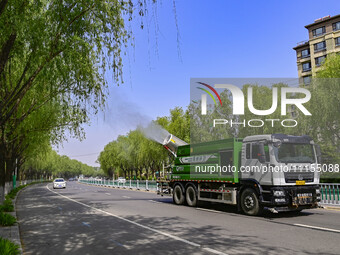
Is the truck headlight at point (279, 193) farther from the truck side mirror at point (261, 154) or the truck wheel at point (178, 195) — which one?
the truck wheel at point (178, 195)

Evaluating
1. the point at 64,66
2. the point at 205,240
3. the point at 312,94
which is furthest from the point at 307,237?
the point at 312,94

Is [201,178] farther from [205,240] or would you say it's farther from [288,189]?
[205,240]

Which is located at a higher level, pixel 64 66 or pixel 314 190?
pixel 64 66

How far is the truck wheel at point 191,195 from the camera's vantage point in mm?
15367

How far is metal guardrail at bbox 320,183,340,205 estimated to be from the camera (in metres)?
14.4

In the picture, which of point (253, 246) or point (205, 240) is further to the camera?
point (205, 240)

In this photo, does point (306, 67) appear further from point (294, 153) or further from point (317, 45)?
point (294, 153)

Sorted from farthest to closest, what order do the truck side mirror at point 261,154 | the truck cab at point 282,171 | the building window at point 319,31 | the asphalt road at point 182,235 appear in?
the building window at point 319,31
the truck side mirror at point 261,154
the truck cab at point 282,171
the asphalt road at point 182,235

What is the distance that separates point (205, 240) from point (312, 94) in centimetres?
2079

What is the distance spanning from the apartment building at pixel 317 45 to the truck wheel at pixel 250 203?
4713 cm

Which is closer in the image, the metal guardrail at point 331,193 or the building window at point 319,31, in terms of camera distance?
the metal guardrail at point 331,193

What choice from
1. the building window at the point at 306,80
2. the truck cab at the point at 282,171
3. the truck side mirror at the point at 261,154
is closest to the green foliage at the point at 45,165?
the truck cab at the point at 282,171

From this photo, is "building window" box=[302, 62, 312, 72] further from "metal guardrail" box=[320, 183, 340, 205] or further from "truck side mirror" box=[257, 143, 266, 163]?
"truck side mirror" box=[257, 143, 266, 163]

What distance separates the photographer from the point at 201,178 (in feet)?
48.3
